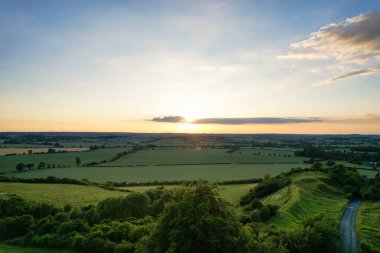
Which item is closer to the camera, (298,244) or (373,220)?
(298,244)

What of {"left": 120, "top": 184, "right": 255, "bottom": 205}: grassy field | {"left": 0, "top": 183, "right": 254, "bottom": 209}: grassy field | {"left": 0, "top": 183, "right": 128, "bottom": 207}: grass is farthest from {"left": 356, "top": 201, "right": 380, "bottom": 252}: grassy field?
{"left": 0, "top": 183, "right": 128, "bottom": 207}: grass

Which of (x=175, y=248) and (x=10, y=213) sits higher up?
(x=175, y=248)

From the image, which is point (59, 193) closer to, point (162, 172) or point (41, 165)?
point (162, 172)

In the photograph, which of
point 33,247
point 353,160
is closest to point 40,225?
point 33,247

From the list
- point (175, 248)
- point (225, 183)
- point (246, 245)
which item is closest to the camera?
point (175, 248)

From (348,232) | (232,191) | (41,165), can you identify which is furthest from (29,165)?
(348,232)

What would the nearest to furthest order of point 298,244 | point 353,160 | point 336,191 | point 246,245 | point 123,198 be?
point 246,245 < point 298,244 < point 123,198 < point 336,191 < point 353,160

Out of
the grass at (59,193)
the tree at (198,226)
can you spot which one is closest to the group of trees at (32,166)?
the grass at (59,193)

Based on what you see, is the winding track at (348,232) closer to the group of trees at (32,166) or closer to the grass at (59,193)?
the grass at (59,193)

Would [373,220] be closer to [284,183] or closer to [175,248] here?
[284,183]
